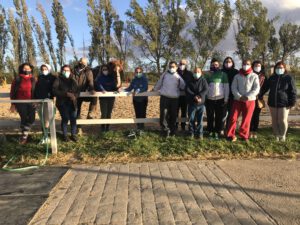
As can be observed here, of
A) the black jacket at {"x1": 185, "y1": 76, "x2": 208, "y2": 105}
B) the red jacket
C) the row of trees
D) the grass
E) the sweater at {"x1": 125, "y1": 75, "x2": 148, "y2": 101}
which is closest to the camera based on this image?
the grass

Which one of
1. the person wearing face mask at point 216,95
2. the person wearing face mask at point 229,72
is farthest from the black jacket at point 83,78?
the person wearing face mask at point 229,72

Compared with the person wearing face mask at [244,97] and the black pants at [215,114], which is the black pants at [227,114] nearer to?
the black pants at [215,114]

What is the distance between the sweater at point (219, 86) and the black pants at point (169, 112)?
80 cm

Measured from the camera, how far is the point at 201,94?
22.1ft

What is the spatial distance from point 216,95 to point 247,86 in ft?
2.12

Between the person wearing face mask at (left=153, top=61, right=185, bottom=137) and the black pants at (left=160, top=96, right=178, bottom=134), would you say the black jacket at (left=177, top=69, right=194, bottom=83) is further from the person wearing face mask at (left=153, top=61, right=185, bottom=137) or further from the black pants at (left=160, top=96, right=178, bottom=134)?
the black pants at (left=160, top=96, right=178, bottom=134)

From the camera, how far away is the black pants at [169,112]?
702 cm

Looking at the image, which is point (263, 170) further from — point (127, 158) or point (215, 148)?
point (127, 158)

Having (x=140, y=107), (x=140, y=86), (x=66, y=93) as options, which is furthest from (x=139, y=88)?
(x=66, y=93)

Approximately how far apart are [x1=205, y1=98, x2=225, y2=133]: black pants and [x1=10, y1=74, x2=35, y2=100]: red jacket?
3.75 m

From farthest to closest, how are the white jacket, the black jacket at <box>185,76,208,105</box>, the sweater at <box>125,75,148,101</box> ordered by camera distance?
the sweater at <box>125,75,148,101</box> < the black jacket at <box>185,76,208,105</box> < the white jacket

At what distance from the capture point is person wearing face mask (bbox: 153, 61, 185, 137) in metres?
6.94

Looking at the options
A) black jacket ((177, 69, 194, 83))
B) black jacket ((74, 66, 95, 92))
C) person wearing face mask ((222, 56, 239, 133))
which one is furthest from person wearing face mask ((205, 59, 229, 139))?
black jacket ((74, 66, 95, 92))

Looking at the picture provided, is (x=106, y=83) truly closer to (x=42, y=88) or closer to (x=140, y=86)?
(x=140, y=86)
